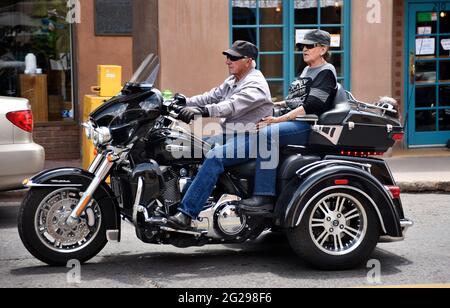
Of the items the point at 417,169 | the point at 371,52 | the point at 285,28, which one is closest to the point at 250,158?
the point at 417,169

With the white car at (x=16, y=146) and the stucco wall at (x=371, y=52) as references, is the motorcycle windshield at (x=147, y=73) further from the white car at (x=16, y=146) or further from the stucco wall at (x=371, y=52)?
the stucco wall at (x=371, y=52)

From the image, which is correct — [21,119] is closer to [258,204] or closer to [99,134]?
[99,134]

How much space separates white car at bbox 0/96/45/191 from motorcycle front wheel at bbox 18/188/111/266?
208 centimetres

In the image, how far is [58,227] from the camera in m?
6.54

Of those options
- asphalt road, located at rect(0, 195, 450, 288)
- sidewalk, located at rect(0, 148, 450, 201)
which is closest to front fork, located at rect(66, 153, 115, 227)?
asphalt road, located at rect(0, 195, 450, 288)

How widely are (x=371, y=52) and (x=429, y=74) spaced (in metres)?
1.58

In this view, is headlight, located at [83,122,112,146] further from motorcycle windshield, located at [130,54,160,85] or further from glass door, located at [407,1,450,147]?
glass door, located at [407,1,450,147]

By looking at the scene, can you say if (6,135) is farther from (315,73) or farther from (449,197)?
(449,197)

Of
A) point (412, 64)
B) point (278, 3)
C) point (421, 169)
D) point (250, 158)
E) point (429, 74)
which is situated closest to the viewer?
point (250, 158)

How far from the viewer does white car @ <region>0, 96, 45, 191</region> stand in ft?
27.8
